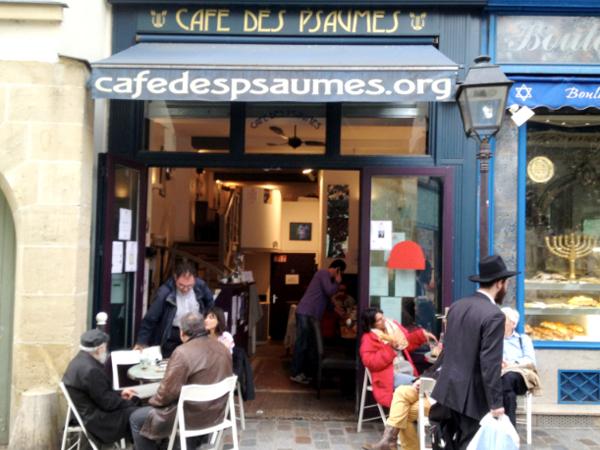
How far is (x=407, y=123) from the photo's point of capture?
19.5ft

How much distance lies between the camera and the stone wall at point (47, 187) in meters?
5.09

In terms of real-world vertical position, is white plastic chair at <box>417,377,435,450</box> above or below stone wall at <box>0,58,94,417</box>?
below

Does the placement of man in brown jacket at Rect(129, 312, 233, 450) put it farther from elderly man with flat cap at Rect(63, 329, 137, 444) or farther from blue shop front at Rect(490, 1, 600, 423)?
blue shop front at Rect(490, 1, 600, 423)

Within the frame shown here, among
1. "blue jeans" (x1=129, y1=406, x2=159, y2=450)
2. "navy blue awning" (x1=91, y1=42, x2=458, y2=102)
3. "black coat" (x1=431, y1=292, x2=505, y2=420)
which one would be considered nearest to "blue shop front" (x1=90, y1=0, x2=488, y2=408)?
"navy blue awning" (x1=91, y1=42, x2=458, y2=102)

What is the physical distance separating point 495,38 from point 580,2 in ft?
2.98

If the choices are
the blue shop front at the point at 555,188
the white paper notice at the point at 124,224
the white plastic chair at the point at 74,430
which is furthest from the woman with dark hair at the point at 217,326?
the blue shop front at the point at 555,188

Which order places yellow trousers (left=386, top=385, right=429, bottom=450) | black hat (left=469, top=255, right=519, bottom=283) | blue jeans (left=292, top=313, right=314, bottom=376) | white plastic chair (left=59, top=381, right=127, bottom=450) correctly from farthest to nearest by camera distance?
1. blue jeans (left=292, top=313, right=314, bottom=376)
2. yellow trousers (left=386, top=385, right=429, bottom=450)
3. white plastic chair (left=59, top=381, right=127, bottom=450)
4. black hat (left=469, top=255, right=519, bottom=283)

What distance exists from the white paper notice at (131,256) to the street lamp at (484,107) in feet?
11.7

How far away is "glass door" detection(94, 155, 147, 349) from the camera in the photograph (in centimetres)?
556

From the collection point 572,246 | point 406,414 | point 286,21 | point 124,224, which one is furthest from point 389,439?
point 286,21

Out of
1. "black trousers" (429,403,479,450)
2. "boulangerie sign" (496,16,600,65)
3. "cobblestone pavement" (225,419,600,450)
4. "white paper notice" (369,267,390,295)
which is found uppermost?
"boulangerie sign" (496,16,600,65)

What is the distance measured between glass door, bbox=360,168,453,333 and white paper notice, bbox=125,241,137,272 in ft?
7.92

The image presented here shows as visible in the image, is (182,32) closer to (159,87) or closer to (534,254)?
(159,87)

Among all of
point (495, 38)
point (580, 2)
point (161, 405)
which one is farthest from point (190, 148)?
point (580, 2)
